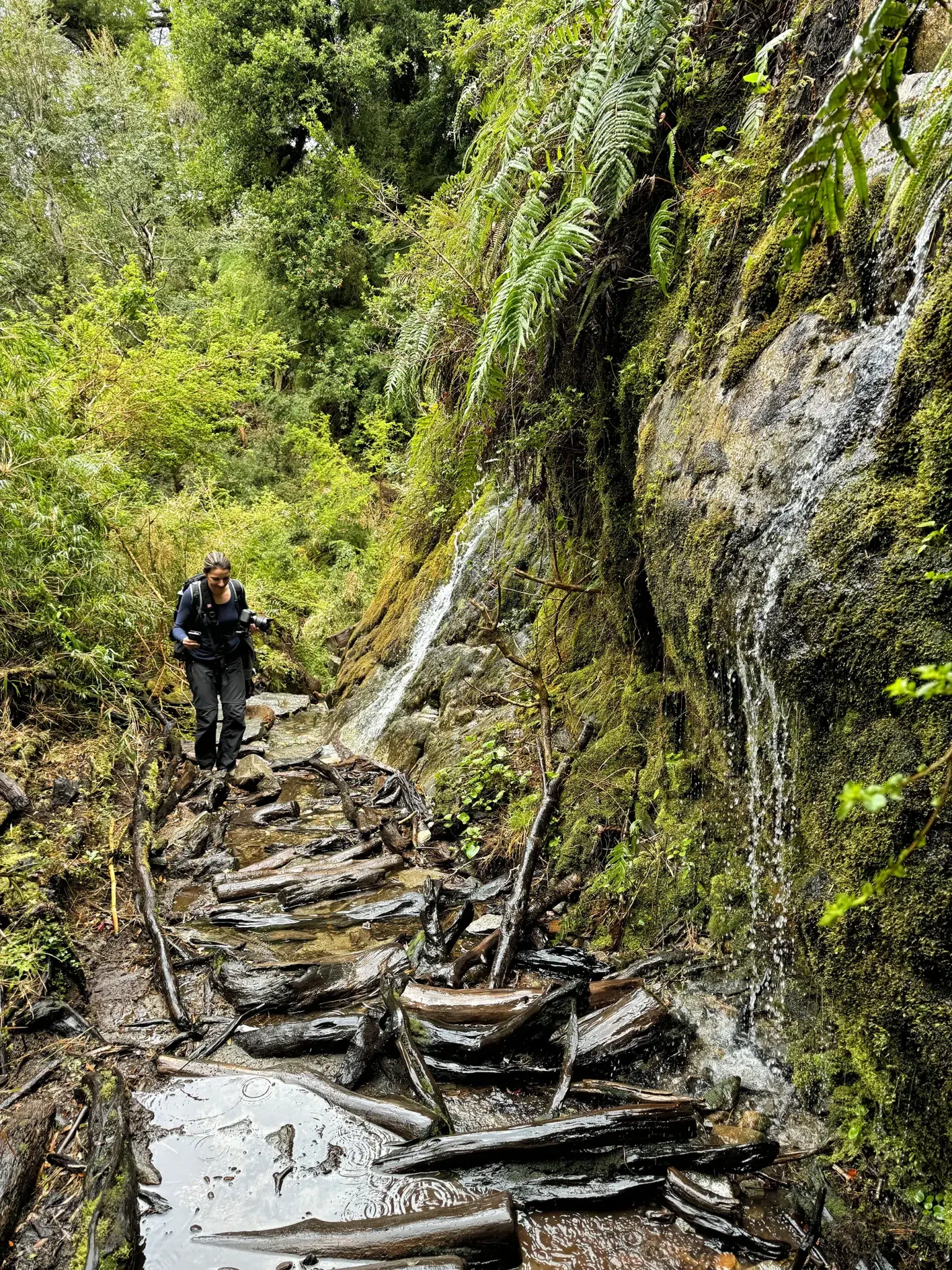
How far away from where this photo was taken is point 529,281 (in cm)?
387

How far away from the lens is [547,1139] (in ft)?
8.48

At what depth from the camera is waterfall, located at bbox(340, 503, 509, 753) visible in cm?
834

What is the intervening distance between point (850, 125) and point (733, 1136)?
323 cm

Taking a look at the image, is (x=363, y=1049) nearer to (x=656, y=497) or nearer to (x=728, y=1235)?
(x=728, y=1235)

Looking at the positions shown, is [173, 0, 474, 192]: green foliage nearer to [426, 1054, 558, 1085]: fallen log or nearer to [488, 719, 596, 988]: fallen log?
[488, 719, 596, 988]: fallen log

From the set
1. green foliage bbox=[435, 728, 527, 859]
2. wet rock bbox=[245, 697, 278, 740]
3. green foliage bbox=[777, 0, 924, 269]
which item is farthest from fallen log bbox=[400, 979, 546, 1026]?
wet rock bbox=[245, 697, 278, 740]

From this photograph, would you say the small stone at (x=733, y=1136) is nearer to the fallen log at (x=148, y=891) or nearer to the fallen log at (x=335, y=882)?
the fallen log at (x=148, y=891)

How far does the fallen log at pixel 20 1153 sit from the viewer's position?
2.29 meters

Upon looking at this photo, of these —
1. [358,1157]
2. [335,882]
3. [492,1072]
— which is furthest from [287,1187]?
[335,882]

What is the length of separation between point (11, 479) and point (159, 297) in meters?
13.8

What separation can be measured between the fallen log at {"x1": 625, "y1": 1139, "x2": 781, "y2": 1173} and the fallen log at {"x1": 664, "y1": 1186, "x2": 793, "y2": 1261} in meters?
0.12

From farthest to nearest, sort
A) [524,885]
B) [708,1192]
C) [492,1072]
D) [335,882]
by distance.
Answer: [335,882] < [524,885] < [492,1072] < [708,1192]

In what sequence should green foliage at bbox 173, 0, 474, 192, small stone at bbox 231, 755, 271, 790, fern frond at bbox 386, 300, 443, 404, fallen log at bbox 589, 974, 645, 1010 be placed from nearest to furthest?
fallen log at bbox 589, 974, 645, 1010 → fern frond at bbox 386, 300, 443, 404 → small stone at bbox 231, 755, 271, 790 → green foliage at bbox 173, 0, 474, 192

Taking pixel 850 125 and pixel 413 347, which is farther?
pixel 413 347
